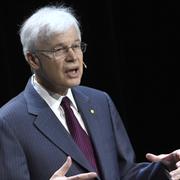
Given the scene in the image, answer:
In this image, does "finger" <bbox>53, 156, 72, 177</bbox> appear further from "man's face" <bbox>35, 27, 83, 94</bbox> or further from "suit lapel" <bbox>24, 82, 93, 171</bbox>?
"man's face" <bbox>35, 27, 83, 94</bbox>

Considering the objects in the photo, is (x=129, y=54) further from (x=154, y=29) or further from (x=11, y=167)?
(x=11, y=167)

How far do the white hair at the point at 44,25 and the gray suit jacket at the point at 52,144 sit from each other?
0.18 meters

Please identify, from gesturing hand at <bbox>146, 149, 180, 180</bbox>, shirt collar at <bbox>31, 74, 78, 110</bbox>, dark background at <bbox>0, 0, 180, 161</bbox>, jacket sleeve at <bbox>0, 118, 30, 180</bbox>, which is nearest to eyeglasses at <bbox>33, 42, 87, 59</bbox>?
shirt collar at <bbox>31, 74, 78, 110</bbox>

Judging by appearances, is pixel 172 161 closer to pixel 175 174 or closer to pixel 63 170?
pixel 175 174

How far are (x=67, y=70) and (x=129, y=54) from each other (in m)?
1.15

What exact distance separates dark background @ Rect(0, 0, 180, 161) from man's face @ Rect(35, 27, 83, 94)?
921 millimetres

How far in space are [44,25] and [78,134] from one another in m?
0.41

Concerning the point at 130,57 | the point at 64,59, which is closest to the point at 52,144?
the point at 64,59

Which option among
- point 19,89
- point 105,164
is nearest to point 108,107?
point 105,164

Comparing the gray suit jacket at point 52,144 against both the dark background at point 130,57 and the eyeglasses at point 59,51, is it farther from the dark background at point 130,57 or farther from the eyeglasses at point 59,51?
the dark background at point 130,57

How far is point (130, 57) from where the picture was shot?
3.29 metres

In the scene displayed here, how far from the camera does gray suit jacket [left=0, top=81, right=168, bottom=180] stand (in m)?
2.06

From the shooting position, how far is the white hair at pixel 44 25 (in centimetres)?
215

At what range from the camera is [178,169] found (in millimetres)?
2094
